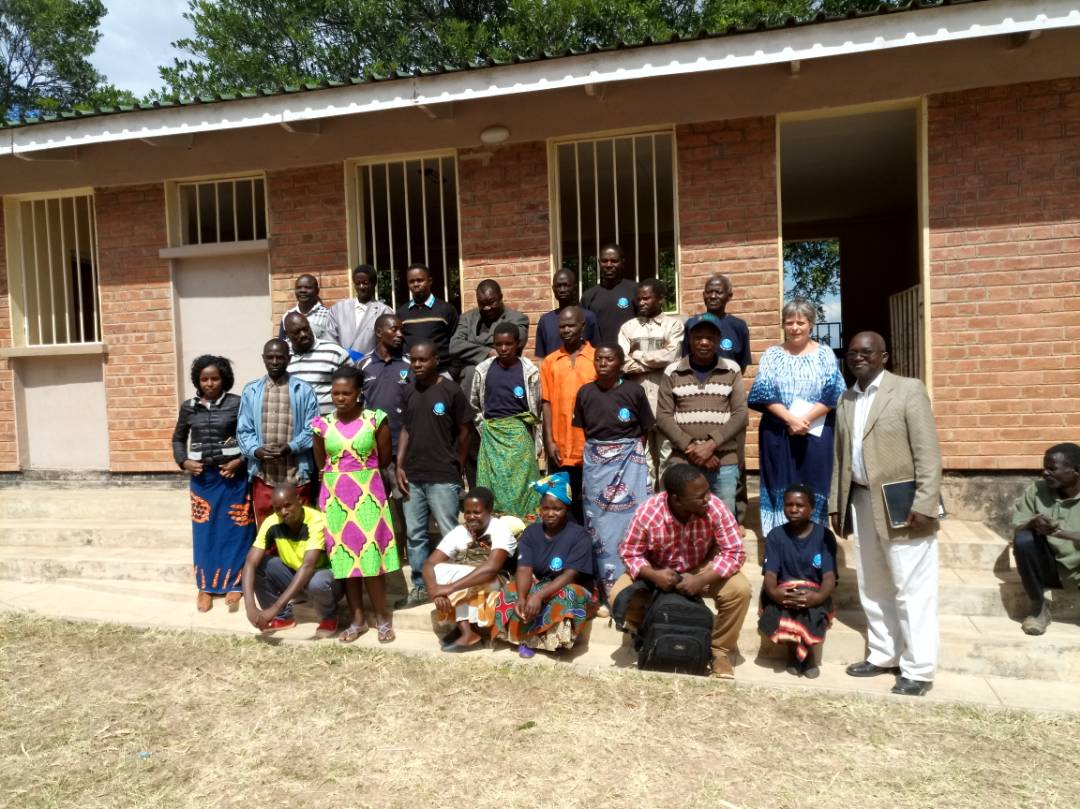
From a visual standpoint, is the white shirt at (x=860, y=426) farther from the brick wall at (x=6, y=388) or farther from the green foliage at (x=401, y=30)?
the green foliage at (x=401, y=30)

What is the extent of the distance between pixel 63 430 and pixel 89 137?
2.95m

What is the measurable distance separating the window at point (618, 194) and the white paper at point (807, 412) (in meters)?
1.91

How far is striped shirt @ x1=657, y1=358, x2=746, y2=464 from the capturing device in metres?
4.68

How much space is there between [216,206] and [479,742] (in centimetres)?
579

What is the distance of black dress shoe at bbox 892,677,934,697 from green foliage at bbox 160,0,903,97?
14465 millimetres

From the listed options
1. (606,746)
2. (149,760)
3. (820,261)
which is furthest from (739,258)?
(820,261)

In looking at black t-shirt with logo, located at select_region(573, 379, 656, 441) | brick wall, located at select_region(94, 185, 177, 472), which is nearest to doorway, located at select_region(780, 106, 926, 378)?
black t-shirt with logo, located at select_region(573, 379, 656, 441)

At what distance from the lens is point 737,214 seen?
618cm

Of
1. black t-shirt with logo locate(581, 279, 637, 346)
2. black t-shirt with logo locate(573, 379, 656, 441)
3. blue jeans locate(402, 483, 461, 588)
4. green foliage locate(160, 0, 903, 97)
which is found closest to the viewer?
black t-shirt with logo locate(573, 379, 656, 441)

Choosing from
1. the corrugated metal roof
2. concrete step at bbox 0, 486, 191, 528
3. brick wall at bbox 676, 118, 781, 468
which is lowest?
concrete step at bbox 0, 486, 191, 528

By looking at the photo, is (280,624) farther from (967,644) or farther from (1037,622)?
(1037,622)

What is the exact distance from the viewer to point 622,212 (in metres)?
11.7

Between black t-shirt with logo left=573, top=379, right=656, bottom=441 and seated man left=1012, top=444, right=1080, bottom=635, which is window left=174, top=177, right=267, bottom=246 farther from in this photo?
seated man left=1012, top=444, right=1080, bottom=635

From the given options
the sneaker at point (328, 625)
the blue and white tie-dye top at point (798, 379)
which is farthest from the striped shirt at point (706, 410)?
the sneaker at point (328, 625)
